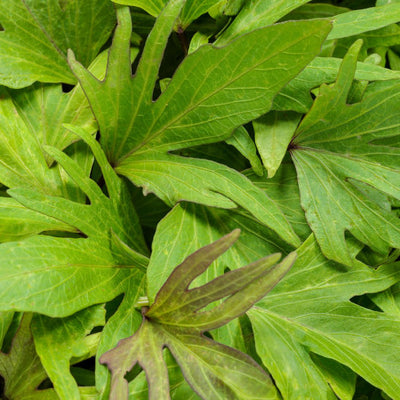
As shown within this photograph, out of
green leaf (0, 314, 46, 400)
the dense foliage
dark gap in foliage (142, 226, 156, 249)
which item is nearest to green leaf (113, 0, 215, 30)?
the dense foliage

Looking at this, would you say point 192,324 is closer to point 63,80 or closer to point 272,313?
point 272,313

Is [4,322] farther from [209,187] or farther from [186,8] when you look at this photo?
[186,8]

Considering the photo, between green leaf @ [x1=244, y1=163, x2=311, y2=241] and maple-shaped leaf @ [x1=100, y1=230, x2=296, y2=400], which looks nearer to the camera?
maple-shaped leaf @ [x1=100, y1=230, x2=296, y2=400]

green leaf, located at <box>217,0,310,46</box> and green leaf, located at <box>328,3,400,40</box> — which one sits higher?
green leaf, located at <box>217,0,310,46</box>

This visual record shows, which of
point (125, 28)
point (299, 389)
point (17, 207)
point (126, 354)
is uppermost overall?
point (125, 28)

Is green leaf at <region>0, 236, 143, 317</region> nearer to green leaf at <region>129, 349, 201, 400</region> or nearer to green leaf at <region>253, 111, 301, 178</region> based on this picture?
green leaf at <region>129, 349, 201, 400</region>

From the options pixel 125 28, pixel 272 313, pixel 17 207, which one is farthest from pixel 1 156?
pixel 272 313
